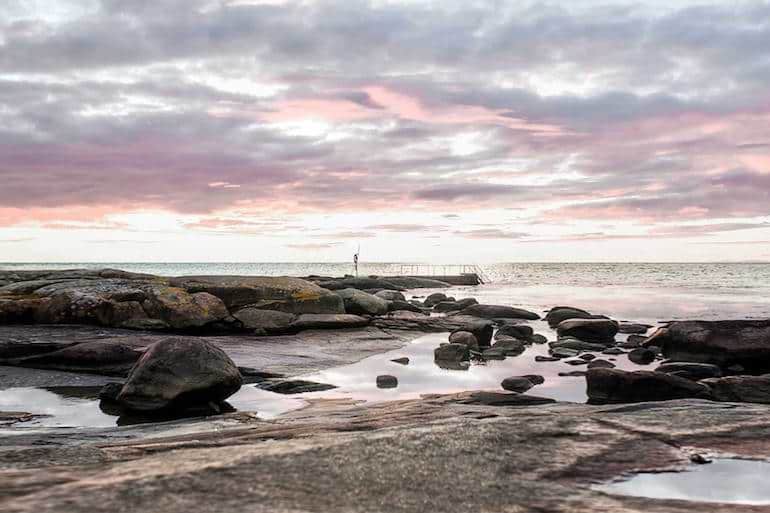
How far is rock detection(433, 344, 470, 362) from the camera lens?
14453 mm

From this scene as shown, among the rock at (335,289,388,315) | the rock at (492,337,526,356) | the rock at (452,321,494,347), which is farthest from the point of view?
the rock at (335,289,388,315)

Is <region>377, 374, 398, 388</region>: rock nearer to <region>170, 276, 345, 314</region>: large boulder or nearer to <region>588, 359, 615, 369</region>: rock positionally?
<region>588, 359, 615, 369</region>: rock

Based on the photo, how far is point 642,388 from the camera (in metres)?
9.82

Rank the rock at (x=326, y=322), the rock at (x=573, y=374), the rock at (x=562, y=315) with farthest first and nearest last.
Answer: the rock at (x=562, y=315) → the rock at (x=326, y=322) → the rock at (x=573, y=374)

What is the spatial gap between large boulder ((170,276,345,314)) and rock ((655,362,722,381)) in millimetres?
11105

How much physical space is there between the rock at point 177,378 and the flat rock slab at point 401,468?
3.75m

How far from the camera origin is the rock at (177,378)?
8.41 metres

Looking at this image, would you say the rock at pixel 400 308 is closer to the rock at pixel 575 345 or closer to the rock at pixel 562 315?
the rock at pixel 562 315

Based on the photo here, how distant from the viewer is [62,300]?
16.9m

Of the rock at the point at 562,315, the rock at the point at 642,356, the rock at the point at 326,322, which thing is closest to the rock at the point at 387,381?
the rock at the point at 642,356

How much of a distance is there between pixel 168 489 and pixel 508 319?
23940 mm

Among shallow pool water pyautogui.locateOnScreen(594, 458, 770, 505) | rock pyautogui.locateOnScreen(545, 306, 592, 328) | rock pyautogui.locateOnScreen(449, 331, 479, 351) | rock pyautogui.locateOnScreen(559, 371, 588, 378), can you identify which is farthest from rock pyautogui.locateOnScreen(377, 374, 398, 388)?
rock pyautogui.locateOnScreen(545, 306, 592, 328)

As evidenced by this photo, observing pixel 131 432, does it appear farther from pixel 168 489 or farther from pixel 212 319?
pixel 212 319

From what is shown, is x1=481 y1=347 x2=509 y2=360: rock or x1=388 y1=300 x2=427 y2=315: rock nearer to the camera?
x1=481 y1=347 x2=509 y2=360: rock
